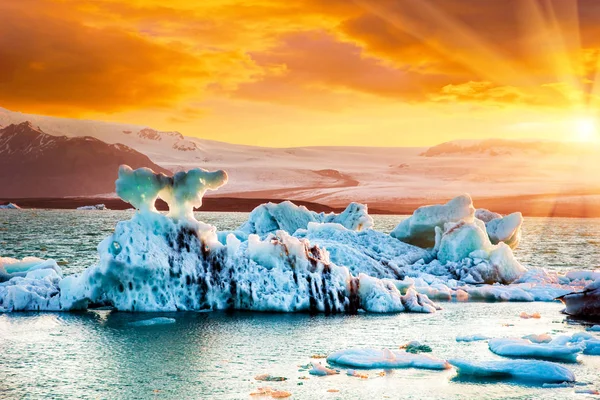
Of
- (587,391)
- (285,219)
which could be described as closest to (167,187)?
(587,391)

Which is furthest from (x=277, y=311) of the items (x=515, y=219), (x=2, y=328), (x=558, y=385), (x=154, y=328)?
(x=515, y=219)

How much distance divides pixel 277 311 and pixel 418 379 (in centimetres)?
867

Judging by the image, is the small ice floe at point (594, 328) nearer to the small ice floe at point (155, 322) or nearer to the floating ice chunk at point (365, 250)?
the floating ice chunk at point (365, 250)

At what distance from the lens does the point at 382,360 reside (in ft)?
55.1

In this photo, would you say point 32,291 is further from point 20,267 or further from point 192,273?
point 192,273

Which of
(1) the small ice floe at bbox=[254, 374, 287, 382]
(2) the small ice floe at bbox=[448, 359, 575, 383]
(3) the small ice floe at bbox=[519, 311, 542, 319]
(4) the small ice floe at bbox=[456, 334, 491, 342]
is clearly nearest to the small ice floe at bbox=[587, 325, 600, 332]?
(3) the small ice floe at bbox=[519, 311, 542, 319]

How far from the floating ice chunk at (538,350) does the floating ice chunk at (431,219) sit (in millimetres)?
19143

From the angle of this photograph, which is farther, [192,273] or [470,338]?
[192,273]

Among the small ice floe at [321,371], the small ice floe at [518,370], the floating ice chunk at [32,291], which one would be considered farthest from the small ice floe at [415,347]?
the floating ice chunk at [32,291]

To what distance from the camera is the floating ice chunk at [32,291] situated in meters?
23.3

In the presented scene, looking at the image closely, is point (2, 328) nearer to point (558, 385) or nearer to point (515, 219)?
point (558, 385)

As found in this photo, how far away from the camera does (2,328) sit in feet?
67.3

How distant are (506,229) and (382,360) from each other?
25.2 m

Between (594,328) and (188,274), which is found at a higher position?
(188,274)
